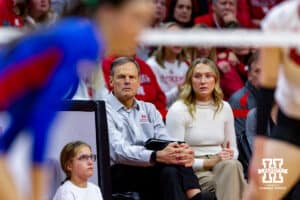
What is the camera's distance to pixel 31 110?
358 centimetres

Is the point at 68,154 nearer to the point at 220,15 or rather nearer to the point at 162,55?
the point at 162,55

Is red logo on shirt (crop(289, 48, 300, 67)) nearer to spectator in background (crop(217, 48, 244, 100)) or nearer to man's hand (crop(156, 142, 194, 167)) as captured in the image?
man's hand (crop(156, 142, 194, 167))

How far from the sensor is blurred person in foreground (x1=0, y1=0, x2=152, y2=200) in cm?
350

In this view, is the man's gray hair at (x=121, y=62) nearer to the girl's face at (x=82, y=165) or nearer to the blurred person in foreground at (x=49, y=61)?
the girl's face at (x=82, y=165)

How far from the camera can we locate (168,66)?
9359 millimetres

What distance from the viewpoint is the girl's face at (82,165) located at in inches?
275

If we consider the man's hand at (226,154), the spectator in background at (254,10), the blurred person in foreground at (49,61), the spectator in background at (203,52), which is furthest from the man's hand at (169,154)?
the blurred person in foreground at (49,61)

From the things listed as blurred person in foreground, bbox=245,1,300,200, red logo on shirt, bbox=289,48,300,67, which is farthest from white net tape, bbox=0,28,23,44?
red logo on shirt, bbox=289,48,300,67

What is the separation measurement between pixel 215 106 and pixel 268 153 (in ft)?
9.84

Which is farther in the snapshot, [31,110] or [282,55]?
[282,55]

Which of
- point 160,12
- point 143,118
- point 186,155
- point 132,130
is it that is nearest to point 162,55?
point 160,12

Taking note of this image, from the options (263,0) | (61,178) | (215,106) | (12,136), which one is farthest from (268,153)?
(263,0)

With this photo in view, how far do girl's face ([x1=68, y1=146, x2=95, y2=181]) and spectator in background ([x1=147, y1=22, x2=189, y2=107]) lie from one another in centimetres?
221

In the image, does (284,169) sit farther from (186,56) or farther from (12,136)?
(186,56)
